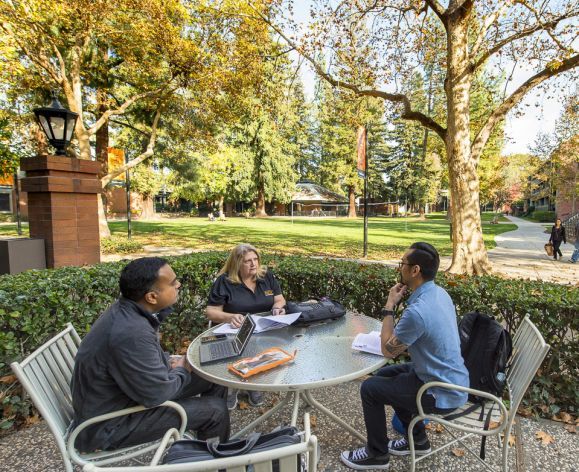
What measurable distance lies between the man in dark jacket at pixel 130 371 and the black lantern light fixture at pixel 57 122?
4.99 m

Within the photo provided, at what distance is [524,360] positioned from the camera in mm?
2455

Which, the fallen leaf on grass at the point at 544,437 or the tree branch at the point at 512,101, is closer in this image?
the fallen leaf on grass at the point at 544,437

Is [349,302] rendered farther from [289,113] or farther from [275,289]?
[289,113]

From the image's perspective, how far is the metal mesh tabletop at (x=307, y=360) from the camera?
2117 mm

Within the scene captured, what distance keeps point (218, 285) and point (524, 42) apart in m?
9.58

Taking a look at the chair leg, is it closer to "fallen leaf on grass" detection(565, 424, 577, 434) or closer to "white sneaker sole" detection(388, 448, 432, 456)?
"white sneaker sole" detection(388, 448, 432, 456)

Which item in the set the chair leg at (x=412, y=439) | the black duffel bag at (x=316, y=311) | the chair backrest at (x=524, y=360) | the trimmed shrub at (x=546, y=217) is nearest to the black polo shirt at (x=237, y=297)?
the black duffel bag at (x=316, y=311)

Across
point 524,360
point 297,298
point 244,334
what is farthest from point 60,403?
point 524,360

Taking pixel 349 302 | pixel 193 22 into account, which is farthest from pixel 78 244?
pixel 193 22

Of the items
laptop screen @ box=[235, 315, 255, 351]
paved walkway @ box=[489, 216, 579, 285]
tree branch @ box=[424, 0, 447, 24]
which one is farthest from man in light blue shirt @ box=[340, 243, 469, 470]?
tree branch @ box=[424, 0, 447, 24]

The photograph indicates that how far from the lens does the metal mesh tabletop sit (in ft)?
6.95

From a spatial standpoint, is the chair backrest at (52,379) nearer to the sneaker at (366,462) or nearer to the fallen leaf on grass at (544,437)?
the sneaker at (366,462)

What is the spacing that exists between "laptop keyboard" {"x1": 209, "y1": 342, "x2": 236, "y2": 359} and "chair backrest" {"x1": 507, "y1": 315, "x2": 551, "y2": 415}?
6.04ft

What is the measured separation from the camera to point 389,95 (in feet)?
30.2
